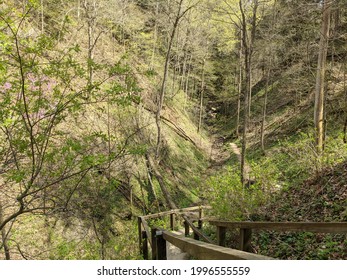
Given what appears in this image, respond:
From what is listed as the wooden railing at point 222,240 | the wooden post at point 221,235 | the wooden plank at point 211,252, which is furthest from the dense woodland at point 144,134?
the wooden plank at point 211,252

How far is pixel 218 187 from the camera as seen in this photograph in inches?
302

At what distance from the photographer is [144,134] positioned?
18391mm

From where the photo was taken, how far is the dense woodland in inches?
163

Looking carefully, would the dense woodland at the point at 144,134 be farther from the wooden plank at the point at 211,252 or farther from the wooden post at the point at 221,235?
the wooden plank at the point at 211,252

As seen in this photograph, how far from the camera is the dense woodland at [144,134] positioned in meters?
4.14

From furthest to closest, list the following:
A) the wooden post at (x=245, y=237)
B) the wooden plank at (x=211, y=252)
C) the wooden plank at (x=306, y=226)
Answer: the wooden post at (x=245, y=237) → the wooden plank at (x=306, y=226) → the wooden plank at (x=211, y=252)

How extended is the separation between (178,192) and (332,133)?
30.2 ft

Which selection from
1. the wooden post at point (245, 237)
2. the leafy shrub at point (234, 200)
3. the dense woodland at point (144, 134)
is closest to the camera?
the dense woodland at point (144, 134)

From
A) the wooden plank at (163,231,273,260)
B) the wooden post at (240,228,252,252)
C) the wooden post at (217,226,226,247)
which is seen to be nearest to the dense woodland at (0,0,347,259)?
the wooden post at (217,226,226,247)

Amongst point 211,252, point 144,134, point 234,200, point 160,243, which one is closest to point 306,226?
point 160,243

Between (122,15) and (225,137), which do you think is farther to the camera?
(225,137)
